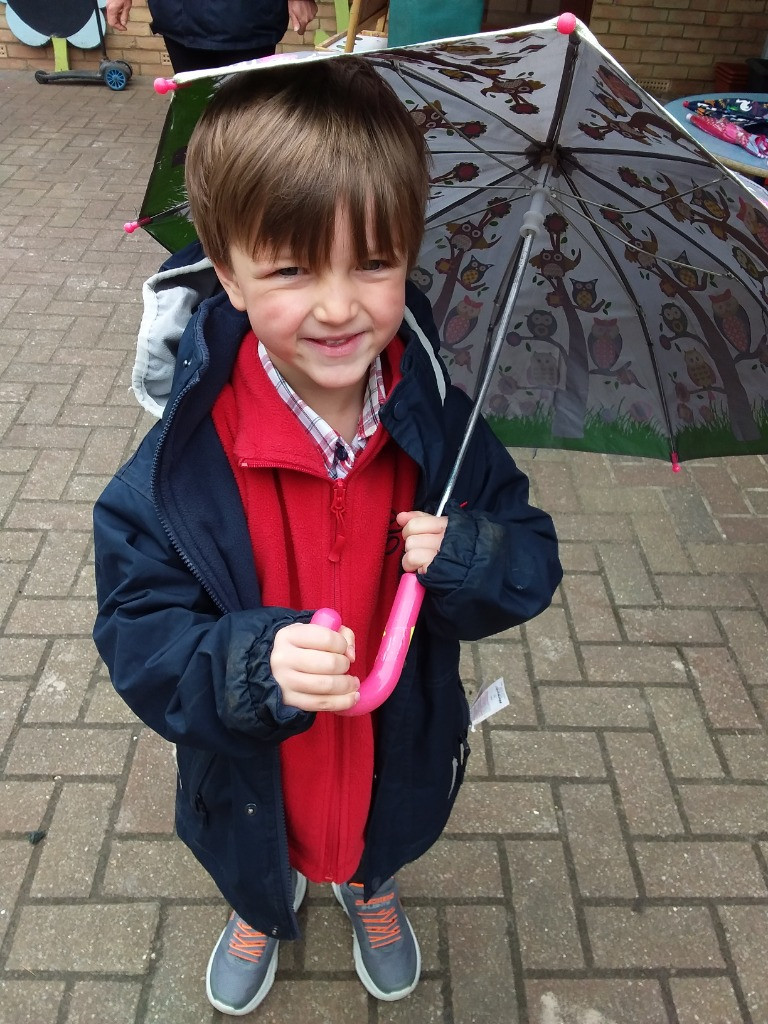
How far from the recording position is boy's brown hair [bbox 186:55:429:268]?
1105 mm

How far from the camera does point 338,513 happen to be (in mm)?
1329

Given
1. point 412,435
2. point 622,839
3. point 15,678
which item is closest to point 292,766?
point 412,435

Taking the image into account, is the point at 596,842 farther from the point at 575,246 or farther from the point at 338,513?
the point at 575,246

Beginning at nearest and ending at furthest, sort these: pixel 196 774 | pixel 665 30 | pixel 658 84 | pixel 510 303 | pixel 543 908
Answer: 1. pixel 510 303
2. pixel 196 774
3. pixel 543 908
4. pixel 665 30
5. pixel 658 84

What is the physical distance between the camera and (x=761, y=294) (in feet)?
4.97

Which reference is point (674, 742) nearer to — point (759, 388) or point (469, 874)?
point (469, 874)

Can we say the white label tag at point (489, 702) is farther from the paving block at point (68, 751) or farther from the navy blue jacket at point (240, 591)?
the paving block at point (68, 751)

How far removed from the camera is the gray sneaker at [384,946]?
6.20ft

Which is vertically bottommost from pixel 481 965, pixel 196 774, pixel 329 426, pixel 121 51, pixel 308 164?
pixel 481 965

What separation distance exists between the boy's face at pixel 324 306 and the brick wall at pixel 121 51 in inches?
297

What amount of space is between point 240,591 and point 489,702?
0.54 metres

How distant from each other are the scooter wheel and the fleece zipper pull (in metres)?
7.88

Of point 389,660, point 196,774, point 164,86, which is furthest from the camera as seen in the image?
point 196,774

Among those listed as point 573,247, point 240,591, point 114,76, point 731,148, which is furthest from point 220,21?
point 114,76
